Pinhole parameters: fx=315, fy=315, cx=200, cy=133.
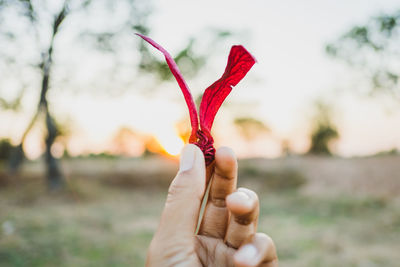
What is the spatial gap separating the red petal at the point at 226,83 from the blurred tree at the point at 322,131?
2766cm

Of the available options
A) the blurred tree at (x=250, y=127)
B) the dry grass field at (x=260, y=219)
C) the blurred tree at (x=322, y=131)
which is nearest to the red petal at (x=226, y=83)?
the dry grass field at (x=260, y=219)

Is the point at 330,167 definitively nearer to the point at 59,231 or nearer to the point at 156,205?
the point at 156,205

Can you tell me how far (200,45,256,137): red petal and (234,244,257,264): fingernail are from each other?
46cm

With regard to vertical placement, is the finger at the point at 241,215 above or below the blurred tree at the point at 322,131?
above

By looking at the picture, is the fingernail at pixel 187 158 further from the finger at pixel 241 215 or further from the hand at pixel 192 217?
the finger at pixel 241 215

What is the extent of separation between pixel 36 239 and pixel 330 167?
14.6 metres

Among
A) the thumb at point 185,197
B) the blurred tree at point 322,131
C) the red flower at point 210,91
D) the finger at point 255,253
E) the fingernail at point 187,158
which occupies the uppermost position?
the red flower at point 210,91

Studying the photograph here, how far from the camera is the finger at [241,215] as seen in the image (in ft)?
3.84

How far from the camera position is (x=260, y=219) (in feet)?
34.1

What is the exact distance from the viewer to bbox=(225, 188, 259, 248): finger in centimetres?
117

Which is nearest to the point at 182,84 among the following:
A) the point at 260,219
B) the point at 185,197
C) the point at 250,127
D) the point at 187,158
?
the point at 187,158

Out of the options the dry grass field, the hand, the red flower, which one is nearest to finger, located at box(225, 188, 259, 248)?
the hand

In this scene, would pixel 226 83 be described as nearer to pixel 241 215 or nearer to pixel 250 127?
pixel 241 215

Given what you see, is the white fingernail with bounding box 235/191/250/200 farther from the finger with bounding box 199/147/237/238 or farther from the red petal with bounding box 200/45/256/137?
the red petal with bounding box 200/45/256/137
